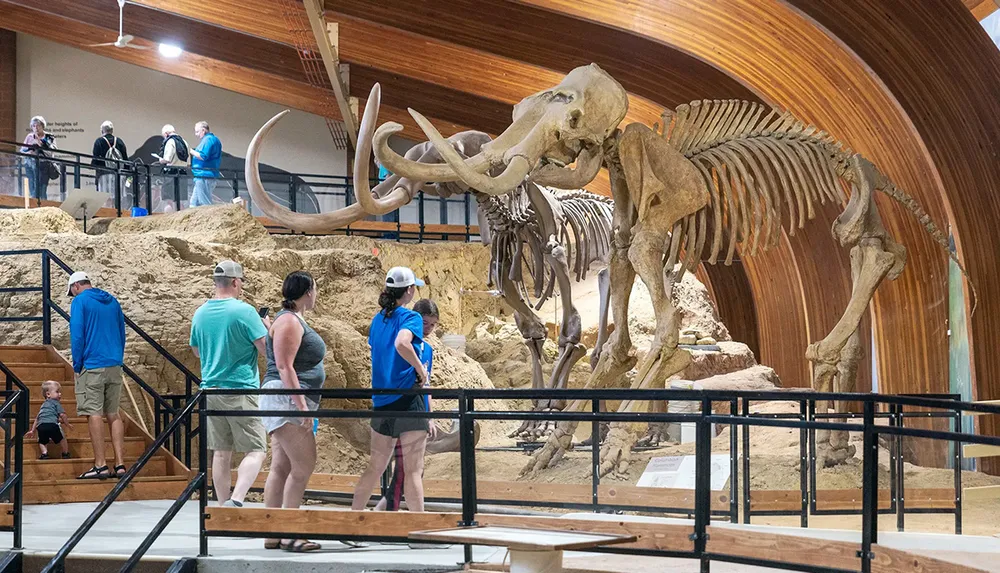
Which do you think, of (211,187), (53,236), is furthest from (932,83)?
(211,187)

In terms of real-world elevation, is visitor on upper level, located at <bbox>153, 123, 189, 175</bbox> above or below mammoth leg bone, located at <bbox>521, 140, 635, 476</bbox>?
above

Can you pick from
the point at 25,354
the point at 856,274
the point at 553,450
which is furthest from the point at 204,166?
the point at 856,274

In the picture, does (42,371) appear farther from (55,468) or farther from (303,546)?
(303,546)

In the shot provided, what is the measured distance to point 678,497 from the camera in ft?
19.4

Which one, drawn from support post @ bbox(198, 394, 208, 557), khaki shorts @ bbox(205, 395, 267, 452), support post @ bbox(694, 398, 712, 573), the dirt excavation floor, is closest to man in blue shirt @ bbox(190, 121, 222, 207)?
the dirt excavation floor

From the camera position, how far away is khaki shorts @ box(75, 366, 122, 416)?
820 cm

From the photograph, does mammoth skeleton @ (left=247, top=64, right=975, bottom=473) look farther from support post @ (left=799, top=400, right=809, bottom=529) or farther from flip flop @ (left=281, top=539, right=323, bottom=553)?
flip flop @ (left=281, top=539, right=323, bottom=553)

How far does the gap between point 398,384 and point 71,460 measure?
11.5ft

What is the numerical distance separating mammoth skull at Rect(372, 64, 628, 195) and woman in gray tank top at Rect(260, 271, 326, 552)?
151 centimetres

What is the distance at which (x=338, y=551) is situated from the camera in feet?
20.9

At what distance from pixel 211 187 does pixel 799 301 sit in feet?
27.3

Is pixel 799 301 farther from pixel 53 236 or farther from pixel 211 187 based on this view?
pixel 53 236

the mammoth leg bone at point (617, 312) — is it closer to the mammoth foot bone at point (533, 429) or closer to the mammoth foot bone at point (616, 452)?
the mammoth foot bone at point (533, 429)

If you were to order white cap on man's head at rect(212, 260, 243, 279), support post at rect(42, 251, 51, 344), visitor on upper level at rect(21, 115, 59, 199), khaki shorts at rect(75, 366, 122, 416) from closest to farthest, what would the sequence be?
white cap on man's head at rect(212, 260, 243, 279) → khaki shorts at rect(75, 366, 122, 416) → support post at rect(42, 251, 51, 344) → visitor on upper level at rect(21, 115, 59, 199)
